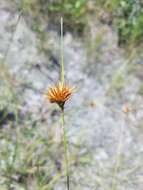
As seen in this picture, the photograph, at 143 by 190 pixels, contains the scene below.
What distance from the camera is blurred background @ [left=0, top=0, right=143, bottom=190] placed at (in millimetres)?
2072

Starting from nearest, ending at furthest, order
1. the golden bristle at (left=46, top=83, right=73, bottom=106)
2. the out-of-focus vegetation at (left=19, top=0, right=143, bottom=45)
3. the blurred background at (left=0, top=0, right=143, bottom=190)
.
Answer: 1. the golden bristle at (left=46, top=83, right=73, bottom=106)
2. the blurred background at (left=0, top=0, right=143, bottom=190)
3. the out-of-focus vegetation at (left=19, top=0, right=143, bottom=45)

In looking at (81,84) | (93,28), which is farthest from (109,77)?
(93,28)

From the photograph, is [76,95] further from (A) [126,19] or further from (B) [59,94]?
(B) [59,94]

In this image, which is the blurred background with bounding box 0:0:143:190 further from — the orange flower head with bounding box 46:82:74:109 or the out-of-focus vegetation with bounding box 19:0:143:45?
the orange flower head with bounding box 46:82:74:109

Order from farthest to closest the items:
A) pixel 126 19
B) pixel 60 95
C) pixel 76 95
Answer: pixel 126 19 < pixel 76 95 < pixel 60 95

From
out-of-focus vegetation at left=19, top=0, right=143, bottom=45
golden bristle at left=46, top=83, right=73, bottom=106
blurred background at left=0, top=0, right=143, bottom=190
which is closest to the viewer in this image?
golden bristle at left=46, top=83, right=73, bottom=106

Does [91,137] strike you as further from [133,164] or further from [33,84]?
[33,84]

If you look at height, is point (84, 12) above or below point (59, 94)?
above

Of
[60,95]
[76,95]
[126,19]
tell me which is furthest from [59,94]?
[126,19]

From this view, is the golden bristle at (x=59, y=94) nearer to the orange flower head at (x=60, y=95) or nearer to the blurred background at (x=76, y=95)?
the orange flower head at (x=60, y=95)

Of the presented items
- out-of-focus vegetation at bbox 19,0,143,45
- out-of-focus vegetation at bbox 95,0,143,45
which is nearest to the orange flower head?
out-of-focus vegetation at bbox 95,0,143,45

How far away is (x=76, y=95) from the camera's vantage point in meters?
2.53

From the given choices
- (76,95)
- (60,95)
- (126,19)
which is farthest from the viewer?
(126,19)

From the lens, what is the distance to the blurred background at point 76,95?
2.07m
